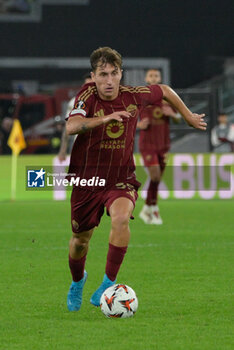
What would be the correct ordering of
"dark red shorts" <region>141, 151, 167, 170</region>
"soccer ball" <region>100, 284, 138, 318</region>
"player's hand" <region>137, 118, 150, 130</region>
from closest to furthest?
"soccer ball" <region>100, 284, 138, 318</region> → "player's hand" <region>137, 118, 150, 130</region> → "dark red shorts" <region>141, 151, 167, 170</region>

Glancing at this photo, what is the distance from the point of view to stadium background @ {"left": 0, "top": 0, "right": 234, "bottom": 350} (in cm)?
688

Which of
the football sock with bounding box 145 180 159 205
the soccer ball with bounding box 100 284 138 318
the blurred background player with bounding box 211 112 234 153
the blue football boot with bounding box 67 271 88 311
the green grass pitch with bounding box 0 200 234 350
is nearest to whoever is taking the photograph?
the green grass pitch with bounding box 0 200 234 350

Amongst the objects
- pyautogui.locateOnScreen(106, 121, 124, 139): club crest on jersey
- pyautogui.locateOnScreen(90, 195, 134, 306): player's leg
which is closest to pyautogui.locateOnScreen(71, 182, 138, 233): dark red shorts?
pyautogui.locateOnScreen(90, 195, 134, 306): player's leg

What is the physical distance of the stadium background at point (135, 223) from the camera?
6.88 metres

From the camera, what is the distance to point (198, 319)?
7137 millimetres

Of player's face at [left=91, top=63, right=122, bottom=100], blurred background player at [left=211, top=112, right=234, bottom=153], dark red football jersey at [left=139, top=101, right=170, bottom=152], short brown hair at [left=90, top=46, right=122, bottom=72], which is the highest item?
short brown hair at [left=90, top=46, right=122, bottom=72]

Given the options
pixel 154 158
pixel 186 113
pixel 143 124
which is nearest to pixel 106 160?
pixel 186 113

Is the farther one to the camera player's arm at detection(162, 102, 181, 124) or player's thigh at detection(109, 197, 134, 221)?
player's arm at detection(162, 102, 181, 124)

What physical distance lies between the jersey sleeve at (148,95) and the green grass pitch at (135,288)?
156 centimetres

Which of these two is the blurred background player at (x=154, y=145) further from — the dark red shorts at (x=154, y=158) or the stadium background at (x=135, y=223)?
the stadium background at (x=135, y=223)

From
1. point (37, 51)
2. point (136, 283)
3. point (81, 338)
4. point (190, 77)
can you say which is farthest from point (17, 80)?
point (81, 338)

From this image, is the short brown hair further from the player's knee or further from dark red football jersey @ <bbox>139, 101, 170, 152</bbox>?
dark red football jersey @ <bbox>139, 101, 170, 152</bbox>

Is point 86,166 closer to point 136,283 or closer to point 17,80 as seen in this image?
point 136,283

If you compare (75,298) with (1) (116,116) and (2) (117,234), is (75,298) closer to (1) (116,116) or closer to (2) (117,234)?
(2) (117,234)
